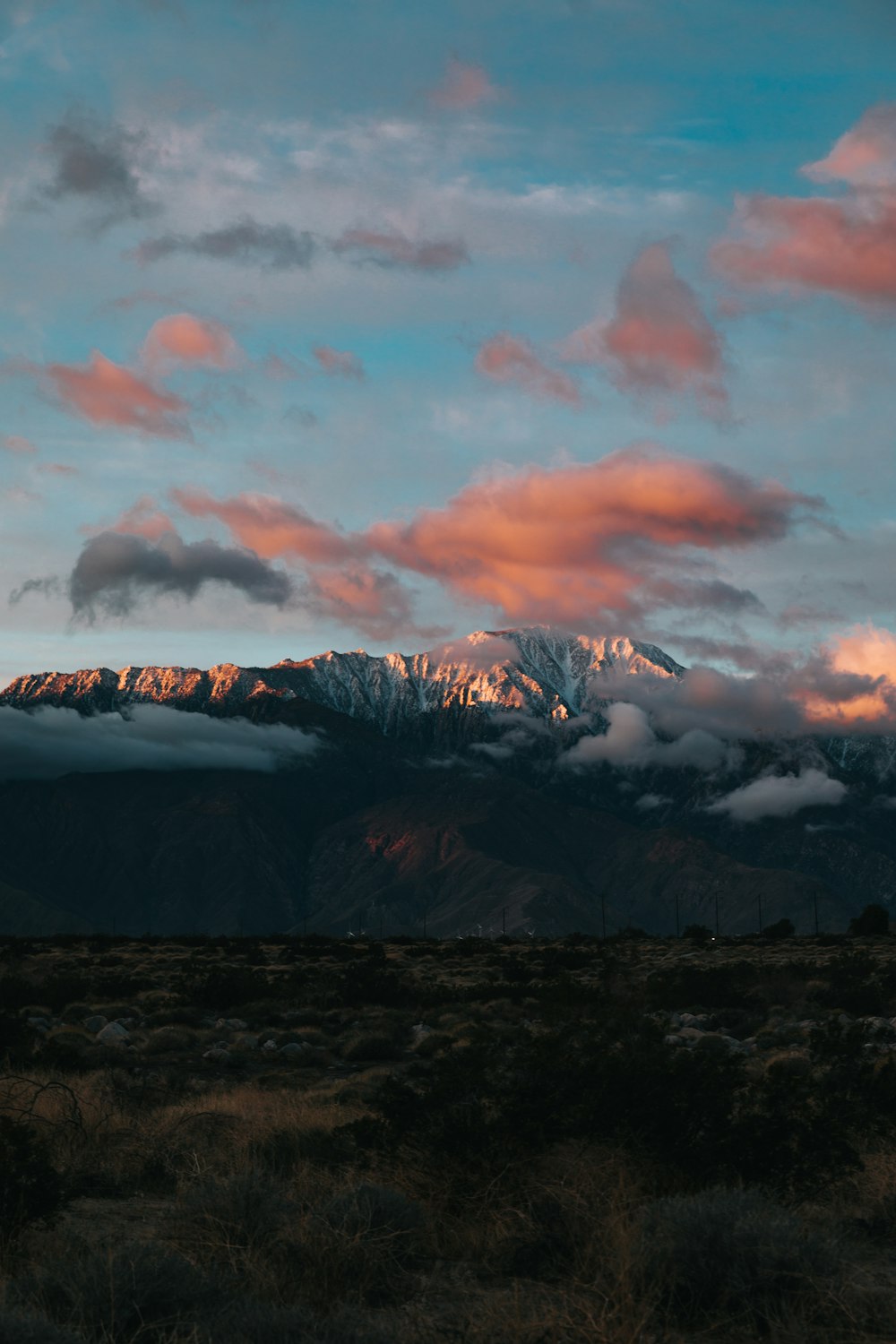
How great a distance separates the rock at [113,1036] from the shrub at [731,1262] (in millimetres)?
18082

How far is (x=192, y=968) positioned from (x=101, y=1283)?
4796cm

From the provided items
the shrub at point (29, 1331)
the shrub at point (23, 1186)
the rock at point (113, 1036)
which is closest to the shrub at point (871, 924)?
the rock at point (113, 1036)

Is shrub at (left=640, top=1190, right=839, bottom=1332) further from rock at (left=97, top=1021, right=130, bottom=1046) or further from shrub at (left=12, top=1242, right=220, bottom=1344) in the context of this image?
rock at (left=97, top=1021, right=130, bottom=1046)

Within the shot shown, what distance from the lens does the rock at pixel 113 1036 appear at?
2391cm

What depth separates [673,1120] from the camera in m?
11.3

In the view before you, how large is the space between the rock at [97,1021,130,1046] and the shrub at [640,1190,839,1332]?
18.1 metres

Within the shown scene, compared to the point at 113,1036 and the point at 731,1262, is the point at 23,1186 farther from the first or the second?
the point at 113,1036

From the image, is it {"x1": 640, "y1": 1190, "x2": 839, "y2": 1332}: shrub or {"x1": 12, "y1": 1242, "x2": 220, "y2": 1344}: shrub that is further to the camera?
{"x1": 640, "y1": 1190, "x2": 839, "y2": 1332}: shrub

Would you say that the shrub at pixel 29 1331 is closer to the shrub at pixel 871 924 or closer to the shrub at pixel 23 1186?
the shrub at pixel 23 1186

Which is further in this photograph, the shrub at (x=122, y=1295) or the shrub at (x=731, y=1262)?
the shrub at (x=731, y=1262)

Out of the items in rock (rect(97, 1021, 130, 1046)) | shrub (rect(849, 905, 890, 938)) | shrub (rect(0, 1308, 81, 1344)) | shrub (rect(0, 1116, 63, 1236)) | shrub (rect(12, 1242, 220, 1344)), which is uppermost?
shrub (rect(0, 1308, 81, 1344))

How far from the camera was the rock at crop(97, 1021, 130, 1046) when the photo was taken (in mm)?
23906

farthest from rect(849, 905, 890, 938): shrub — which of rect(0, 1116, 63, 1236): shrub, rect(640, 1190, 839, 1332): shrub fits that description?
rect(0, 1116, 63, 1236): shrub

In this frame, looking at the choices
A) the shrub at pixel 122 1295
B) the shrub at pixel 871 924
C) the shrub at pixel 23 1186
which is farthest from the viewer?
the shrub at pixel 871 924
